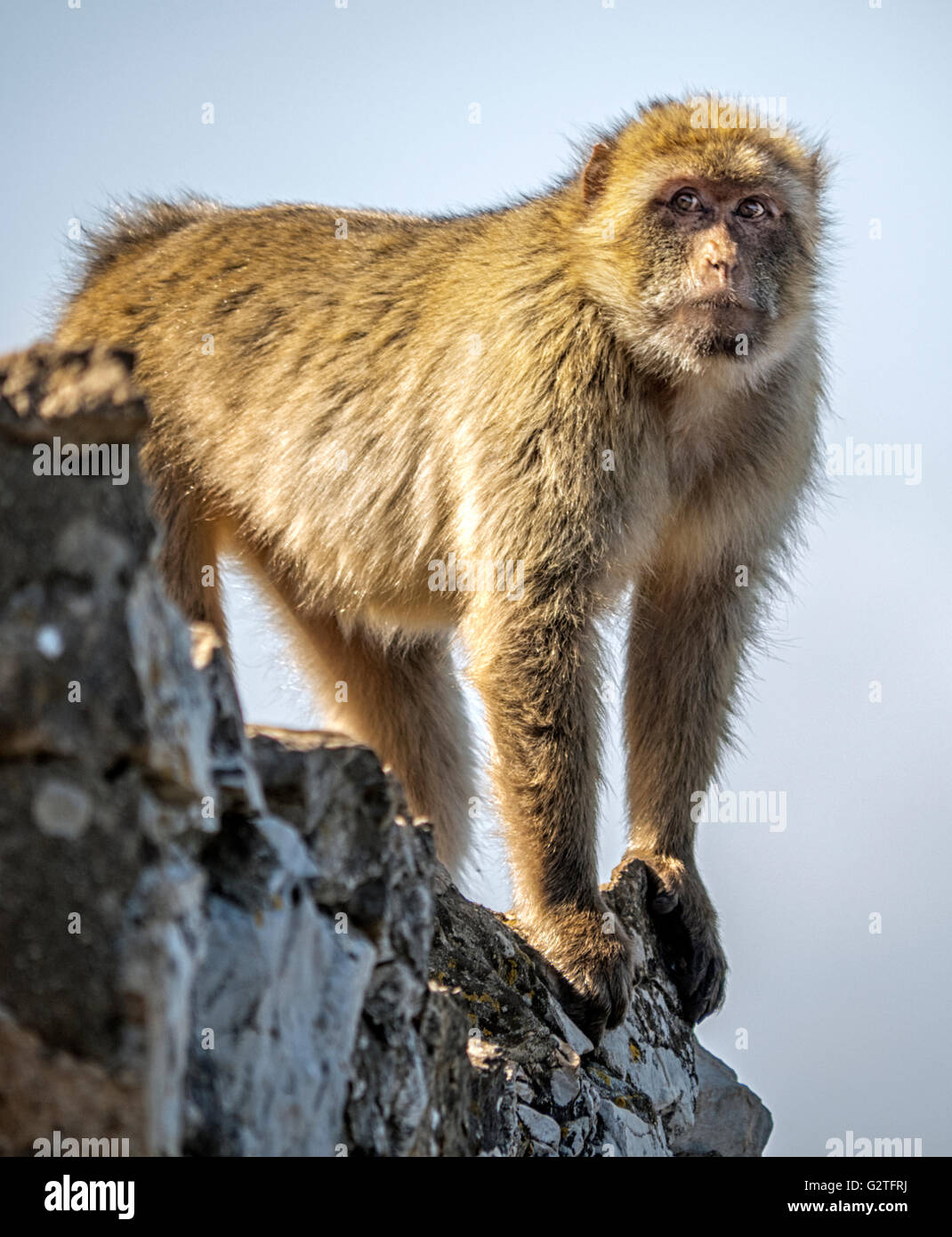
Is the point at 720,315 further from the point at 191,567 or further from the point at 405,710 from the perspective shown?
the point at 405,710

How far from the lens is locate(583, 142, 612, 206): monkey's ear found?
19.6 feet

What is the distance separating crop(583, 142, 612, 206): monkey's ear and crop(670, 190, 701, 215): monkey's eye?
383 millimetres

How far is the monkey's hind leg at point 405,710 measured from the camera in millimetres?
7207

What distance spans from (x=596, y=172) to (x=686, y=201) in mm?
484

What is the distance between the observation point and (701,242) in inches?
218

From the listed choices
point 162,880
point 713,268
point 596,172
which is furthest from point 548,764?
point 162,880

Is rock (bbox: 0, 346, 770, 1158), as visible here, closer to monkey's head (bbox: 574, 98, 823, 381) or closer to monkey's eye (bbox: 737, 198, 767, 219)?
monkey's head (bbox: 574, 98, 823, 381)

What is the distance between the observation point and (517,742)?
544cm

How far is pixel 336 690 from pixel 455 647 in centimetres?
136

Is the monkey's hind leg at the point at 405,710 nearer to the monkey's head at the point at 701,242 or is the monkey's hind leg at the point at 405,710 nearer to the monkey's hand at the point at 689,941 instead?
the monkey's hand at the point at 689,941

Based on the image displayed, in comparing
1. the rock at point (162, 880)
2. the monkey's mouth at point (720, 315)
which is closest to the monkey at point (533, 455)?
the monkey's mouth at point (720, 315)

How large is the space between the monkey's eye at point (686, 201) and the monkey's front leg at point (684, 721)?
4.83 feet

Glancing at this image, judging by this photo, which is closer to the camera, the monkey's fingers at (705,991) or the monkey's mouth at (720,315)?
the monkey's mouth at (720,315)

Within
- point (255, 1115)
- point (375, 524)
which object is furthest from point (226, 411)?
point (255, 1115)
